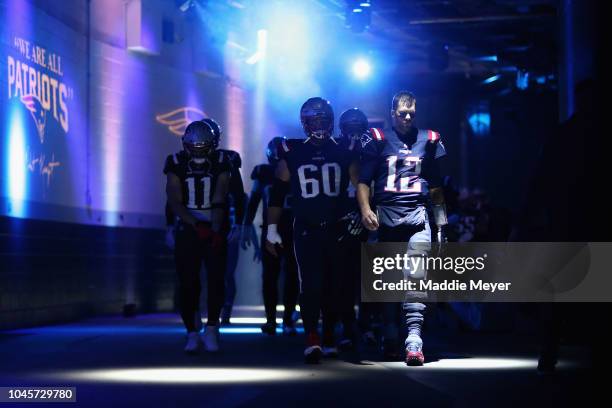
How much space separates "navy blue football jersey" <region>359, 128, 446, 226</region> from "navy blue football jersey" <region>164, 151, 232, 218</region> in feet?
4.88

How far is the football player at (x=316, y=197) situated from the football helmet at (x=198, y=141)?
875mm

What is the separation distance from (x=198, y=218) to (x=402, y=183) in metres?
1.85

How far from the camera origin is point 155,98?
1981 cm

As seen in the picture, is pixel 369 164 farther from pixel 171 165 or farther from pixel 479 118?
pixel 479 118

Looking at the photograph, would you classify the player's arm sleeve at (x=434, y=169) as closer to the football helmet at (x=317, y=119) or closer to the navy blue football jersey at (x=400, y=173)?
the navy blue football jersey at (x=400, y=173)

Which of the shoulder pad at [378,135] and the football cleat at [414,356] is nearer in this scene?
the football cleat at [414,356]

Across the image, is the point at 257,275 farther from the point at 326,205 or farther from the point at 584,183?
the point at 584,183

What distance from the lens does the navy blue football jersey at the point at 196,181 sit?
1084 centimetres

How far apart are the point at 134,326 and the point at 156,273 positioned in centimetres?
480

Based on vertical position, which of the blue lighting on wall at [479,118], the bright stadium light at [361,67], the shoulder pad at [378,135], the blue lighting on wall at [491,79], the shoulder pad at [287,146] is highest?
the blue lighting on wall at [491,79]

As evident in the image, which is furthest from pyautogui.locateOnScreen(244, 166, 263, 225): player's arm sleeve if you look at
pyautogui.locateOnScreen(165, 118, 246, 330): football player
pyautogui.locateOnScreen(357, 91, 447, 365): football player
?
pyautogui.locateOnScreen(357, 91, 447, 365): football player

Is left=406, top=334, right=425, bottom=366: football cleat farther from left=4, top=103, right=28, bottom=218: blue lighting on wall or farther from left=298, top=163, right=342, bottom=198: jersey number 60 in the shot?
left=4, top=103, right=28, bottom=218: blue lighting on wall

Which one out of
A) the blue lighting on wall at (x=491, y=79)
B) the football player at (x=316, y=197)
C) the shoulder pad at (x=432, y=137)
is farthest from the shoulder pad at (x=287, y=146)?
the blue lighting on wall at (x=491, y=79)

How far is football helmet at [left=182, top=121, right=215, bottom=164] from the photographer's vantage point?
1084 cm
